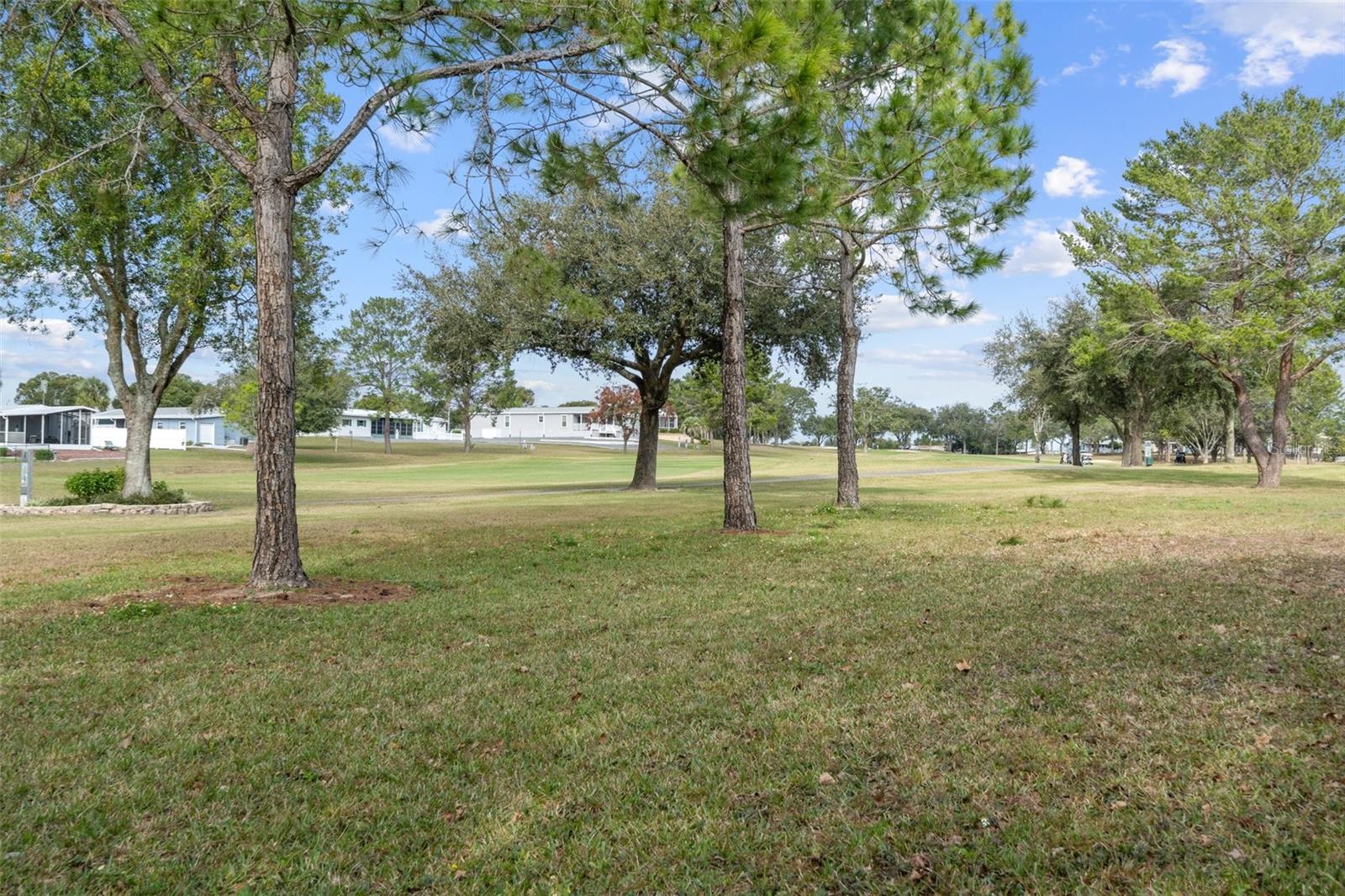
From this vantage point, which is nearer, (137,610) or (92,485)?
(137,610)

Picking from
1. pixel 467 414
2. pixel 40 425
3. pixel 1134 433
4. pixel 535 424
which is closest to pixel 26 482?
pixel 467 414

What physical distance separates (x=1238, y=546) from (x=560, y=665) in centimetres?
901

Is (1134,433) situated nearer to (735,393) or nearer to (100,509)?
(735,393)

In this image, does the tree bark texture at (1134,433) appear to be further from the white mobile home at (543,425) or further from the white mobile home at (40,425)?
the white mobile home at (40,425)

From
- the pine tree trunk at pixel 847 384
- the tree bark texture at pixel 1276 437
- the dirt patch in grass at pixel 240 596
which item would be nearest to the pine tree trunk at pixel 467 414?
the pine tree trunk at pixel 847 384

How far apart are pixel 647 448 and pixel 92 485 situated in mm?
14755

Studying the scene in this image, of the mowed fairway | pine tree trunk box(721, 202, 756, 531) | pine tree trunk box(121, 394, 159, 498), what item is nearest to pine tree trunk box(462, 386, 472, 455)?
pine tree trunk box(121, 394, 159, 498)

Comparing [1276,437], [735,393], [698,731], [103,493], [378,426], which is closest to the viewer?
[698,731]

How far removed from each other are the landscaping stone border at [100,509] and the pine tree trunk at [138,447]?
909 mm

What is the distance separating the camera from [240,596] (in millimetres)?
7199

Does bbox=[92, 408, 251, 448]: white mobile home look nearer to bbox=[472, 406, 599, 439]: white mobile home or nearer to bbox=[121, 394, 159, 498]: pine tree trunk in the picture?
bbox=[472, 406, 599, 439]: white mobile home

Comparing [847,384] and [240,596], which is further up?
[847,384]

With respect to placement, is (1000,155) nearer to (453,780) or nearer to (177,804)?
(453,780)

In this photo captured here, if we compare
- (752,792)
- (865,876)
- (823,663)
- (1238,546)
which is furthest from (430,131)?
(1238,546)
